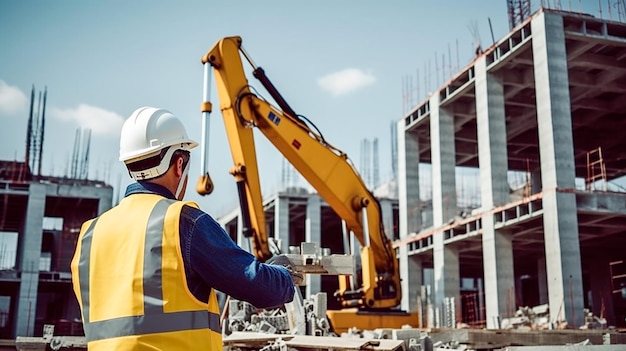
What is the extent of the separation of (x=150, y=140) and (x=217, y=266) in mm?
519

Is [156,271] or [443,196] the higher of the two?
[443,196]

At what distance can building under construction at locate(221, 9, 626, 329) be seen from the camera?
16312mm

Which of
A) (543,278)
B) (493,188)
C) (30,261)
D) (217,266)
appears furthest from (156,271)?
(30,261)

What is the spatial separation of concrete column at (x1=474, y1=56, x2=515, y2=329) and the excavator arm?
3.56m

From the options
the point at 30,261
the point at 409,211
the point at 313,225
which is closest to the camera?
the point at 409,211

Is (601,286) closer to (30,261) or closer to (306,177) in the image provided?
(306,177)

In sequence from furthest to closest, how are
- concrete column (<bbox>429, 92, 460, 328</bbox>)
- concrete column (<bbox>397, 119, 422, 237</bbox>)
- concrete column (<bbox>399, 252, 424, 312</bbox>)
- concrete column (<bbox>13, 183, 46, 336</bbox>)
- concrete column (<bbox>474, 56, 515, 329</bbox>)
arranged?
concrete column (<bbox>13, 183, 46, 336</bbox>) < concrete column (<bbox>397, 119, 422, 237</bbox>) < concrete column (<bbox>399, 252, 424, 312</bbox>) < concrete column (<bbox>429, 92, 460, 328</bbox>) < concrete column (<bbox>474, 56, 515, 329</bbox>)

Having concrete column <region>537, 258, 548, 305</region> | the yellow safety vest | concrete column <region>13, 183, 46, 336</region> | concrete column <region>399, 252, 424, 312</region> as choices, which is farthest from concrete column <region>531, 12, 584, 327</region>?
concrete column <region>13, 183, 46, 336</region>

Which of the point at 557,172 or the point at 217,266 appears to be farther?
the point at 557,172

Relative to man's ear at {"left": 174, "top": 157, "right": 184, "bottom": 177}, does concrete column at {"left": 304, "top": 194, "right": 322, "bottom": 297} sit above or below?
above

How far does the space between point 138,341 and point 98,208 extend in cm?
2853

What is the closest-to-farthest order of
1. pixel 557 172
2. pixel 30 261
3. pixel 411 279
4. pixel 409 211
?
pixel 557 172 → pixel 411 279 → pixel 409 211 → pixel 30 261

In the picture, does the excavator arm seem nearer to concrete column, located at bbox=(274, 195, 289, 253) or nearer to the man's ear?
the man's ear

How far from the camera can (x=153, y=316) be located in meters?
1.99
